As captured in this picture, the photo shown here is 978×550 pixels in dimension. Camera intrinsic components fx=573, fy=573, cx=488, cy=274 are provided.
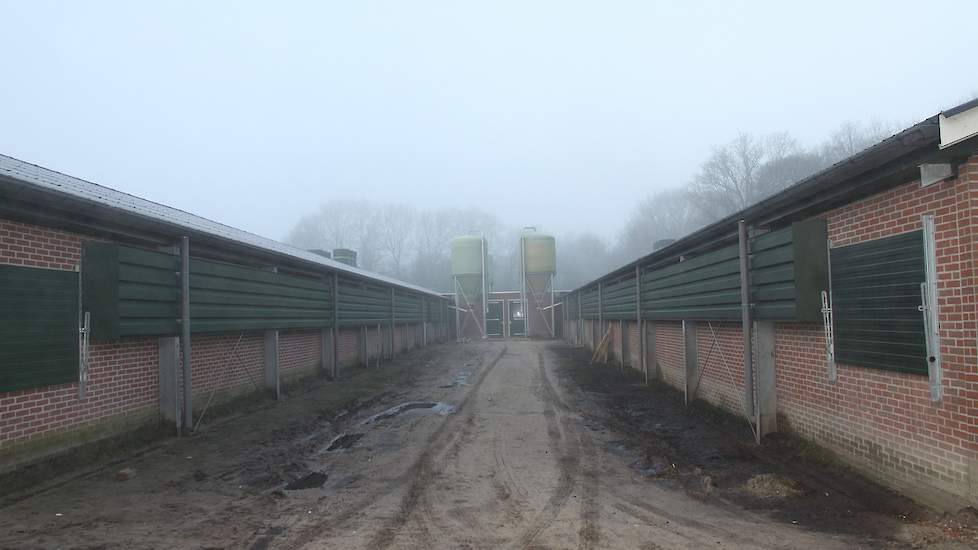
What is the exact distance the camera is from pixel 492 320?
1780 inches

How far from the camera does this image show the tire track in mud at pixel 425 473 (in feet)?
15.4

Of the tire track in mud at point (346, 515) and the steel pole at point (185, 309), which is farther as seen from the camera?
the steel pole at point (185, 309)

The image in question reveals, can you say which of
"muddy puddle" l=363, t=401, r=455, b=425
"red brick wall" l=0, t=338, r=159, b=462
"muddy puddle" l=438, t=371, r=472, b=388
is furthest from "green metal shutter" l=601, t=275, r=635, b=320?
"red brick wall" l=0, t=338, r=159, b=462

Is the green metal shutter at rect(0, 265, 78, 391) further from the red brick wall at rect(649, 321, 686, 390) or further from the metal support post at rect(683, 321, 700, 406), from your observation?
the red brick wall at rect(649, 321, 686, 390)

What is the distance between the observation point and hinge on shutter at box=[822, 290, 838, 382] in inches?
244

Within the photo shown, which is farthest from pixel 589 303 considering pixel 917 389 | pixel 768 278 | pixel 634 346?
pixel 917 389

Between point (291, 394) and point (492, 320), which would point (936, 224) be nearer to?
point (291, 394)

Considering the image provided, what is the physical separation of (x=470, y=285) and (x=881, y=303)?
126 feet

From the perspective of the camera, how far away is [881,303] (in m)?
5.40

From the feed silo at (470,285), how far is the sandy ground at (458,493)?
3274 centimetres

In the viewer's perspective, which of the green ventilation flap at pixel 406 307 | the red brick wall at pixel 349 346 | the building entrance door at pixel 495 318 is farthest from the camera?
the building entrance door at pixel 495 318

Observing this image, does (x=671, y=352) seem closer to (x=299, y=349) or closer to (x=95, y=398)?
(x=299, y=349)

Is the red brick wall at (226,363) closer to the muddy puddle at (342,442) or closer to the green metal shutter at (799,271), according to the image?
the muddy puddle at (342,442)

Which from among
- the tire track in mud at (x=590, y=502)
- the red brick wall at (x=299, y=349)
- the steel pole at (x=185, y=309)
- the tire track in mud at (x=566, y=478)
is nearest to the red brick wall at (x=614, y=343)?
the tire track in mud at (x=566, y=478)
